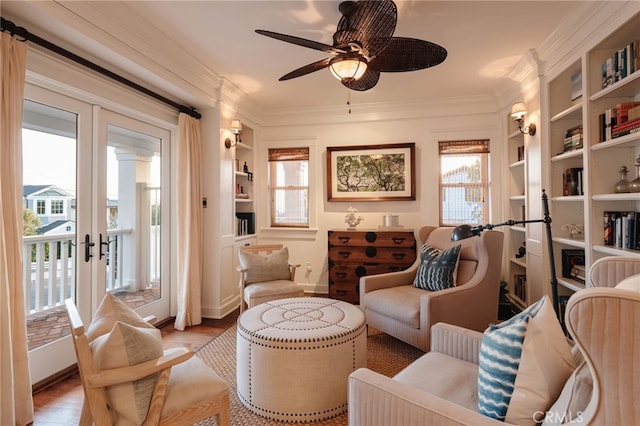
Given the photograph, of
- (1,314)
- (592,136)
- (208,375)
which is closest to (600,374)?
(208,375)

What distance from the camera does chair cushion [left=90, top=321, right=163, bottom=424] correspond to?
1.28 meters

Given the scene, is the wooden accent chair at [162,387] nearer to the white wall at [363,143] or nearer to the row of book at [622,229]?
the row of book at [622,229]

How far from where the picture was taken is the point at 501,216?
4.16 m

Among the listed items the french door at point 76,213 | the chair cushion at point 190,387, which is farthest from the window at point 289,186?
the chair cushion at point 190,387

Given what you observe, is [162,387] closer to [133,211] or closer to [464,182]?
[133,211]

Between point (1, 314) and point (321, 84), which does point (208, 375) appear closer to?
point (1, 314)

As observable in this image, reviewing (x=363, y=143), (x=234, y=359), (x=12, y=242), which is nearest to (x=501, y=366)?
(x=234, y=359)

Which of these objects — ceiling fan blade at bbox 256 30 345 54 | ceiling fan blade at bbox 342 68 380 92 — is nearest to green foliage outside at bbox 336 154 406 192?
ceiling fan blade at bbox 342 68 380 92

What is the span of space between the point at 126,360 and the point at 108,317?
0.93 ft

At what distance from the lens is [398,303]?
2.70 meters

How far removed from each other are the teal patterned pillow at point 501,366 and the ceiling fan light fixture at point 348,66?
5.16 feet

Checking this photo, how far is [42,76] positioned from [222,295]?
2.58 metres

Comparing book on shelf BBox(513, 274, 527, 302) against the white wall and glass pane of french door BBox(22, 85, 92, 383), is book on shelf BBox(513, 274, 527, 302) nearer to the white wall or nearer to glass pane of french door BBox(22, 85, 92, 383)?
the white wall

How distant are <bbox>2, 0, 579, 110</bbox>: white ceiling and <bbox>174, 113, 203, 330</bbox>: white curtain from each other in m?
0.66
